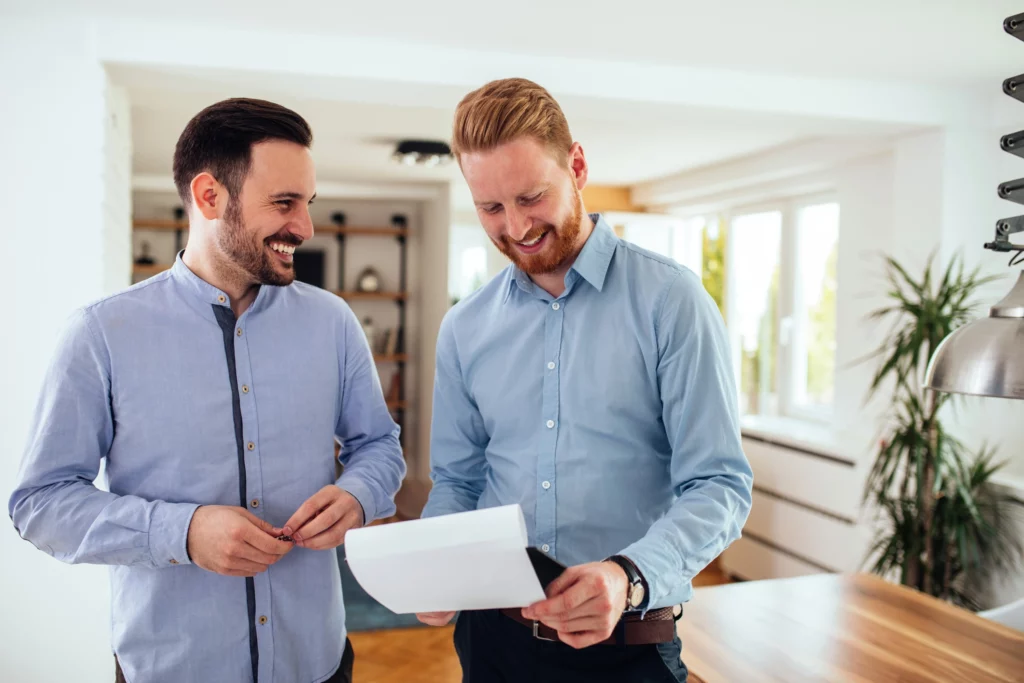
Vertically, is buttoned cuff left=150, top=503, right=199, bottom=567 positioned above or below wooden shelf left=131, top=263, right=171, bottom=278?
below

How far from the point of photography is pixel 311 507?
1.34m

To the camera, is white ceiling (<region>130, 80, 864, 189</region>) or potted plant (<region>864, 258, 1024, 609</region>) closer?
potted plant (<region>864, 258, 1024, 609</region>)

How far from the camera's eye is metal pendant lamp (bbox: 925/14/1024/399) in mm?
1262

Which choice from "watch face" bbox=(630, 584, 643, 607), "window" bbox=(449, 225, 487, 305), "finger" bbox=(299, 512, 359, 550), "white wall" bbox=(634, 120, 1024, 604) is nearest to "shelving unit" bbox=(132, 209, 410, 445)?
"window" bbox=(449, 225, 487, 305)

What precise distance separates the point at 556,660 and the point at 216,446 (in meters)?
0.65

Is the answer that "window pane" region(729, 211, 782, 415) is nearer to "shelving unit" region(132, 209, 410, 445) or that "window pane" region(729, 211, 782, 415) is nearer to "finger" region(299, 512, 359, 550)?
"shelving unit" region(132, 209, 410, 445)

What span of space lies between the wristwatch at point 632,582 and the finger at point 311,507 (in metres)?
0.51

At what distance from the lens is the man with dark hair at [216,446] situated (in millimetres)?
1279

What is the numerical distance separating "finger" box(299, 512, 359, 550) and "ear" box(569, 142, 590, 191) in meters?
0.67

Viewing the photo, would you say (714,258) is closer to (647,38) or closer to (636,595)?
(647,38)

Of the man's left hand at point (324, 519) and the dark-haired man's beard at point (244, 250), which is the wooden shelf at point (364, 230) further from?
the man's left hand at point (324, 519)

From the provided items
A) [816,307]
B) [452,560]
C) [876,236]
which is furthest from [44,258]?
[816,307]

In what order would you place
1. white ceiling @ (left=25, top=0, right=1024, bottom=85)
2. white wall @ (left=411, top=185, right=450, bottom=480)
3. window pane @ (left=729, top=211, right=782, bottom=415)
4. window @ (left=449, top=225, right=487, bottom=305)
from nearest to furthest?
white ceiling @ (left=25, top=0, right=1024, bottom=85), window pane @ (left=729, top=211, right=782, bottom=415), white wall @ (left=411, top=185, right=450, bottom=480), window @ (left=449, top=225, right=487, bottom=305)

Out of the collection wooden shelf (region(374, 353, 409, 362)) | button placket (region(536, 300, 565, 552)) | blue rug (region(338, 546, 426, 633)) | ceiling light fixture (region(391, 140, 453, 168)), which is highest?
ceiling light fixture (region(391, 140, 453, 168))
